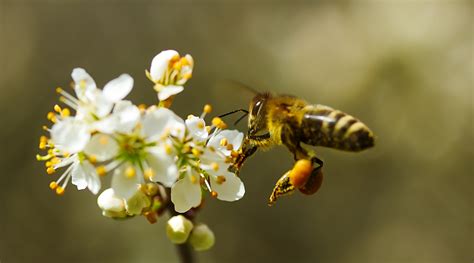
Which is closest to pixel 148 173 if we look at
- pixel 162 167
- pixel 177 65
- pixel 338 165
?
pixel 162 167

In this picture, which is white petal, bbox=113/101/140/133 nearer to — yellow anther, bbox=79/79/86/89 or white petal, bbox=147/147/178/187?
white petal, bbox=147/147/178/187

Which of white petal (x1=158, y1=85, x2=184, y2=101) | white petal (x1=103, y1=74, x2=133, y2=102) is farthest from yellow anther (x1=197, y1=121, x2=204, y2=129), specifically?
white petal (x1=103, y1=74, x2=133, y2=102)

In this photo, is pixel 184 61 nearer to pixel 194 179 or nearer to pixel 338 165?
pixel 194 179

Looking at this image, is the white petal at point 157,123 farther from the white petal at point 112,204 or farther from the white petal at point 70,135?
the white petal at point 112,204

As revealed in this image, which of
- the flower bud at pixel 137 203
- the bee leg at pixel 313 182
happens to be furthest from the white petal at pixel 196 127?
the bee leg at pixel 313 182

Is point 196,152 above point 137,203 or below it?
above

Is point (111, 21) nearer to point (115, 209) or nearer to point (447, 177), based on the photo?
point (447, 177)
